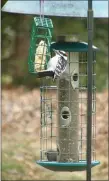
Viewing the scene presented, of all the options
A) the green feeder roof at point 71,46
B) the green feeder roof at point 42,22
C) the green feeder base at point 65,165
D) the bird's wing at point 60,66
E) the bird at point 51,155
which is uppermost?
the green feeder roof at point 42,22

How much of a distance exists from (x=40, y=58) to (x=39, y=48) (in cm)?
6

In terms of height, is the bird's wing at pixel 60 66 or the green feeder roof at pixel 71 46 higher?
the green feeder roof at pixel 71 46

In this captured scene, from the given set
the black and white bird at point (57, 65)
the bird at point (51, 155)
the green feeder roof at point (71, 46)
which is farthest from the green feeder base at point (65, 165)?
the green feeder roof at point (71, 46)

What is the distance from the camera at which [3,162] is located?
648 cm

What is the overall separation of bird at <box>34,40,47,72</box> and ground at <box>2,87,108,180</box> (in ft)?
9.08

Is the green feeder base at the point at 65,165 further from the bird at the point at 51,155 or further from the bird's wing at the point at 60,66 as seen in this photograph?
the bird's wing at the point at 60,66

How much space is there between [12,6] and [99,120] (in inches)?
218

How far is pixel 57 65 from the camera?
3717 mm

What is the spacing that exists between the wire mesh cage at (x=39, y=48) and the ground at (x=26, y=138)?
2729mm

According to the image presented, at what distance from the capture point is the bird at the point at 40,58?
380 cm

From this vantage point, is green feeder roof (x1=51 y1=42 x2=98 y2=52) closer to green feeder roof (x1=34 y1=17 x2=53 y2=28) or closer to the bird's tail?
green feeder roof (x1=34 y1=17 x2=53 y2=28)

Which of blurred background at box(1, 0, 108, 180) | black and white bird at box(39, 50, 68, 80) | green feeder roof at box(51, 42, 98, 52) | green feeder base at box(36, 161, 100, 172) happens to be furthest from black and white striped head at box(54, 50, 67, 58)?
blurred background at box(1, 0, 108, 180)

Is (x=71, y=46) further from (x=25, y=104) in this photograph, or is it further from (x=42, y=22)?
(x=25, y=104)

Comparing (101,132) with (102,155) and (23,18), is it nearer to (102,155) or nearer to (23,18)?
(102,155)
